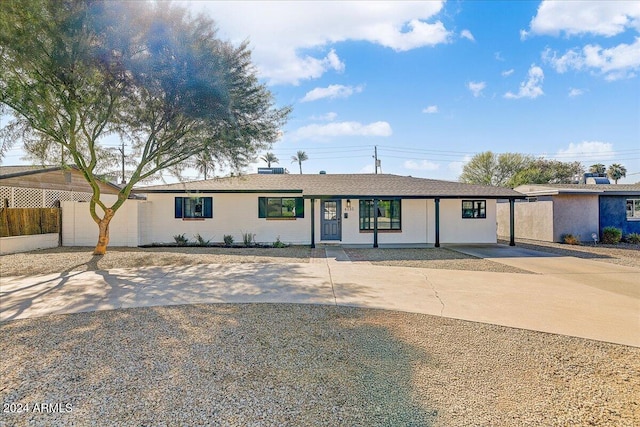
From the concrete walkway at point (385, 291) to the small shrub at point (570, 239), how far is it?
7136mm

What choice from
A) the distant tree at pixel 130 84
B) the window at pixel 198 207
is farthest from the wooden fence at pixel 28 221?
the window at pixel 198 207

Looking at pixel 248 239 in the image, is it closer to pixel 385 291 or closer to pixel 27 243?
pixel 27 243

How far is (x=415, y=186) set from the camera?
630 inches

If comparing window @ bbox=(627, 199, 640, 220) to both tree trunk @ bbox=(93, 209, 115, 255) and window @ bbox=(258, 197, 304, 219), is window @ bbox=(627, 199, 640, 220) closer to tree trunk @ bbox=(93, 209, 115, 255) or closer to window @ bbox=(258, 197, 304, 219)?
window @ bbox=(258, 197, 304, 219)

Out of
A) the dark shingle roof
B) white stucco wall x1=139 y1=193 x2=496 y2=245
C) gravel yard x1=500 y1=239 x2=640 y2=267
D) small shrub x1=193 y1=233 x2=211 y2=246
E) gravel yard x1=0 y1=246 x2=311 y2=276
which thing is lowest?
gravel yard x1=500 y1=239 x2=640 y2=267

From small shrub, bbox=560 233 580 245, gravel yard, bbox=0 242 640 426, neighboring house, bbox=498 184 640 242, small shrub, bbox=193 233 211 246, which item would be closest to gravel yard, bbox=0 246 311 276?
small shrub, bbox=193 233 211 246

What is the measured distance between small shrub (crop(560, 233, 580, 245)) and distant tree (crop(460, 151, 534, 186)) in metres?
26.7

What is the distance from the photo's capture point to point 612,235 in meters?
16.4

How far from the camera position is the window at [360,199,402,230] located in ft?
51.5

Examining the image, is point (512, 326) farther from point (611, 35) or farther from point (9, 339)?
point (611, 35)

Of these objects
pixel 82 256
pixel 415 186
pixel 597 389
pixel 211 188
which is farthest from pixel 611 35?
pixel 82 256

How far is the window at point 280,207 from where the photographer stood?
15539 millimetres

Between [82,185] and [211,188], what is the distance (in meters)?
9.38

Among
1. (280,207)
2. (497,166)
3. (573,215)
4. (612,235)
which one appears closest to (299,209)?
(280,207)
